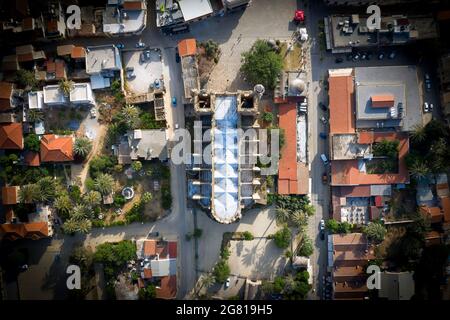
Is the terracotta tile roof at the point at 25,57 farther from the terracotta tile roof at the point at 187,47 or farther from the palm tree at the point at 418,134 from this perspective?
the palm tree at the point at 418,134

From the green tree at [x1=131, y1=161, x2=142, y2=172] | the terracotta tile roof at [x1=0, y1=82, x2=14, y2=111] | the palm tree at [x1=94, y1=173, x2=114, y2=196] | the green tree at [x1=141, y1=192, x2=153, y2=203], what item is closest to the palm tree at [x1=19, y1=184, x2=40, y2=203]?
the palm tree at [x1=94, y1=173, x2=114, y2=196]

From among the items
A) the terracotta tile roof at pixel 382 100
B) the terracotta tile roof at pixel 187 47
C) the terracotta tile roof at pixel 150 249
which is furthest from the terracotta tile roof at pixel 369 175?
the terracotta tile roof at pixel 150 249

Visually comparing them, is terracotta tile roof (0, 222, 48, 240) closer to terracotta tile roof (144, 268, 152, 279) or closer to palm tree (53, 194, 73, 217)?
palm tree (53, 194, 73, 217)

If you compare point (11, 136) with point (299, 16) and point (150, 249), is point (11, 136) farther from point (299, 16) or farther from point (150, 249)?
point (299, 16)

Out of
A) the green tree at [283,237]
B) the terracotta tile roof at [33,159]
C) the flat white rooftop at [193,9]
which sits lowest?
the green tree at [283,237]

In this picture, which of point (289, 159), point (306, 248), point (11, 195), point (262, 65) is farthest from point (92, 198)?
point (306, 248)

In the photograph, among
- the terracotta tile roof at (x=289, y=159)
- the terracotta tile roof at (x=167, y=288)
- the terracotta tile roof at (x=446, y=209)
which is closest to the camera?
the terracotta tile roof at (x=446, y=209)
